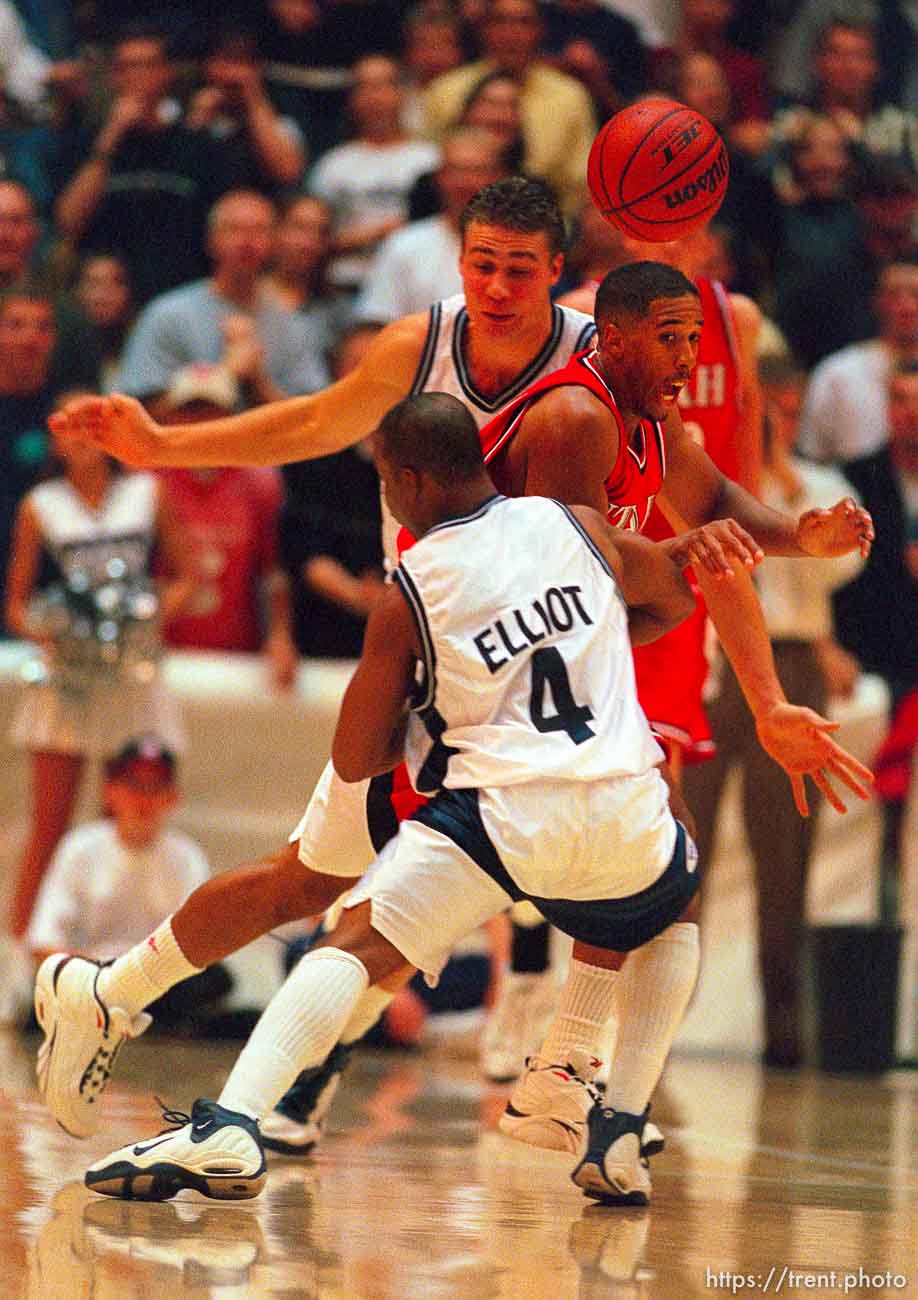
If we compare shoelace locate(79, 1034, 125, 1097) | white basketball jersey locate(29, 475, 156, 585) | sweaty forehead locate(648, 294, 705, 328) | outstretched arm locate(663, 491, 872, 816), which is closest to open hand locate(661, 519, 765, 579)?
outstretched arm locate(663, 491, 872, 816)

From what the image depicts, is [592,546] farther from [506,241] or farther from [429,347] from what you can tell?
[429,347]

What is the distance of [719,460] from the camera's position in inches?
205

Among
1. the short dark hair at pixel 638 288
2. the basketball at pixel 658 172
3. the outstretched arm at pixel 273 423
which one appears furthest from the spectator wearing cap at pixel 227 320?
the short dark hair at pixel 638 288

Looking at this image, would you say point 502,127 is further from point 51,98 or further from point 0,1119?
point 0,1119

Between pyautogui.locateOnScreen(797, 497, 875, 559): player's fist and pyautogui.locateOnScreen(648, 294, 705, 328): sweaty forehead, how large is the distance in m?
0.42

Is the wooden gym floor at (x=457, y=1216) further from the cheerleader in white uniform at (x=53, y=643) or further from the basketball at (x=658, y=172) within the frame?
the basketball at (x=658, y=172)

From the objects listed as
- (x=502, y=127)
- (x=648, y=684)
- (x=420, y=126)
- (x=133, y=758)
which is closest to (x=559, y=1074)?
(x=648, y=684)

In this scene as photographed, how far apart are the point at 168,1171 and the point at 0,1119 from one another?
127cm

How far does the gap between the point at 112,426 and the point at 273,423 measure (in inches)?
13.5

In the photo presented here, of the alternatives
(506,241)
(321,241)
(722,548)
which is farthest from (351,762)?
(321,241)

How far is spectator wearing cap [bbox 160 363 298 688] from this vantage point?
299 inches

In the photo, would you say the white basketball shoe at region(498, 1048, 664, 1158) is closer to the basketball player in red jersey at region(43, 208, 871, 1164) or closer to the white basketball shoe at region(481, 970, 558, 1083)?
the basketball player in red jersey at region(43, 208, 871, 1164)

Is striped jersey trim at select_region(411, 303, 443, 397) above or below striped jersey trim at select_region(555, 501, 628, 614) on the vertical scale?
above

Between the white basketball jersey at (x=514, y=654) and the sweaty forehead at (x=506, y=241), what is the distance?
0.81 meters
